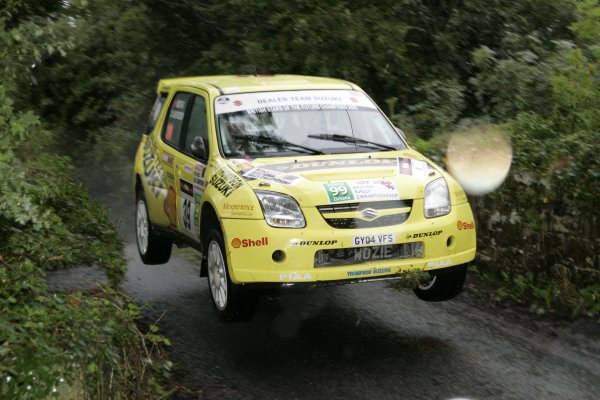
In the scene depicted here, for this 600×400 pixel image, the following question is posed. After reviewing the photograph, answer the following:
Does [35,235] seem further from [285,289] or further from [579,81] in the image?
[579,81]

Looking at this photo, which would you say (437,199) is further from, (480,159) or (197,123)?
(197,123)

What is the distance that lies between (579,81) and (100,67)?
12576 mm

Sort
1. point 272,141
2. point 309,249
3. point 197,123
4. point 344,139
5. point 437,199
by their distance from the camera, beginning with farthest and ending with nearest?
point 197,123 → point 344,139 → point 272,141 → point 437,199 → point 309,249

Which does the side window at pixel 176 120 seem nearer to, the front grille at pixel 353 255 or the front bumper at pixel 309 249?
the front bumper at pixel 309 249

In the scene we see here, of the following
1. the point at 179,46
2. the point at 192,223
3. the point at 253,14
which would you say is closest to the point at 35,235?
the point at 192,223

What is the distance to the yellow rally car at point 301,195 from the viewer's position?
6.62m

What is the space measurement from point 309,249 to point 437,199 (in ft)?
3.83

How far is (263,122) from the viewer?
799 cm

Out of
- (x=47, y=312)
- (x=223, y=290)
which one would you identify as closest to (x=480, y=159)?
(x=223, y=290)

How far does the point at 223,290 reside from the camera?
7121 millimetres

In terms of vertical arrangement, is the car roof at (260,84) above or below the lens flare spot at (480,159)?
above

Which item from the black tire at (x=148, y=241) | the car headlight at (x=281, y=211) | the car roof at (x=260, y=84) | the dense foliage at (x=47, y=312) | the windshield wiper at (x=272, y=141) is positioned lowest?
the black tire at (x=148, y=241)

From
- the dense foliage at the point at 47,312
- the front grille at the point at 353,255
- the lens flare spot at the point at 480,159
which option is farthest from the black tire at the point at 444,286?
the dense foliage at the point at 47,312

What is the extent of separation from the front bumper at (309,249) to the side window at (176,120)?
7.67 feet
